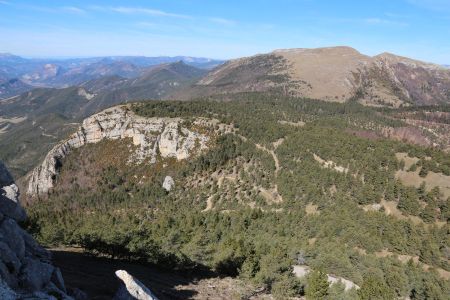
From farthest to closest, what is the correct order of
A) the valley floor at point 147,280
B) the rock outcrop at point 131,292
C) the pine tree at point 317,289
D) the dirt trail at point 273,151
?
the dirt trail at point 273,151
the pine tree at point 317,289
the valley floor at point 147,280
the rock outcrop at point 131,292

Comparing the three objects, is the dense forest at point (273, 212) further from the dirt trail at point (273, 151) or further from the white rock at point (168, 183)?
the white rock at point (168, 183)

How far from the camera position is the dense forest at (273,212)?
65.6 metres

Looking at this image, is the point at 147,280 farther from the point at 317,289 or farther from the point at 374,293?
the point at 374,293

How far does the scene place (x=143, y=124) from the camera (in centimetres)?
19200

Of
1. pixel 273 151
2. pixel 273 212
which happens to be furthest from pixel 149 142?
pixel 273 212

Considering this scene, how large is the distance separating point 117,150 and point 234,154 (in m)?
69.3

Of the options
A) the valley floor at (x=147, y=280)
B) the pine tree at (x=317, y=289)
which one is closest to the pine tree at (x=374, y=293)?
the pine tree at (x=317, y=289)

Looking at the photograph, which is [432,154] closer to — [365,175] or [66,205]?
[365,175]

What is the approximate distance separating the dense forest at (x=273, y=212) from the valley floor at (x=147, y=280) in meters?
2.86

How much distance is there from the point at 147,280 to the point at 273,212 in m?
72.7

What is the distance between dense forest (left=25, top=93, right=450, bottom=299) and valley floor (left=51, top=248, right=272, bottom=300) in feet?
9.40

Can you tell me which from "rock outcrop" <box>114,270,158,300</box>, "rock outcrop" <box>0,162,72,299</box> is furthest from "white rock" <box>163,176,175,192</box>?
"rock outcrop" <box>114,270,158,300</box>

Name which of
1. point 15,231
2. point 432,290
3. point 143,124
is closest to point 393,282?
point 432,290

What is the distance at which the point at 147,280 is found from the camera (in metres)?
51.4
